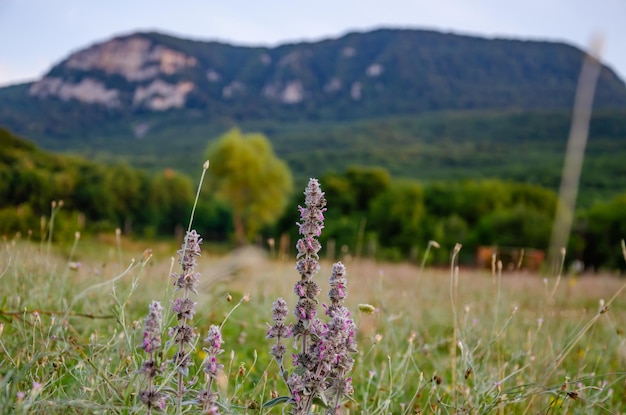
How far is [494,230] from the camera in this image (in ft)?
116

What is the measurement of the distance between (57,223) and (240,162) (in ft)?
90.0

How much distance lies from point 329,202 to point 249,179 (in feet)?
26.5

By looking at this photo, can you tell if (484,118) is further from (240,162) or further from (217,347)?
(217,347)

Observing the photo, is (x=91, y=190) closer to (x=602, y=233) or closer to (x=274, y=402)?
(x=602, y=233)

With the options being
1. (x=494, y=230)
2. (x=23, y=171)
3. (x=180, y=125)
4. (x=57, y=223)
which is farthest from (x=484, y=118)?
(x=57, y=223)

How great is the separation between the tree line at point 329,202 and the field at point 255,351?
22.7m

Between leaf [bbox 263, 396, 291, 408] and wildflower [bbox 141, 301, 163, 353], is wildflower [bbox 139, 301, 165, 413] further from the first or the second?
leaf [bbox 263, 396, 291, 408]

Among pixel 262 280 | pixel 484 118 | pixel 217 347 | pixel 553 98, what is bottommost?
pixel 262 280

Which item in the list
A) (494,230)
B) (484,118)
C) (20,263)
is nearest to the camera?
(20,263)

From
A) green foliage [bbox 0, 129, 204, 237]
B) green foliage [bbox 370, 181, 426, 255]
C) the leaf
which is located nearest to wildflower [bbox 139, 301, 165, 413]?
the leaf

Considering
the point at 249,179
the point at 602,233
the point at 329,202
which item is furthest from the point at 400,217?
the point at 249,179

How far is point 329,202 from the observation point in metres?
46.6

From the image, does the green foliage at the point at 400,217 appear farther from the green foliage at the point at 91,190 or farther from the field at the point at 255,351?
the field at the point at 255,351

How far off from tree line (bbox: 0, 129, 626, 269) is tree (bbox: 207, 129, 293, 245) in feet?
0.32
